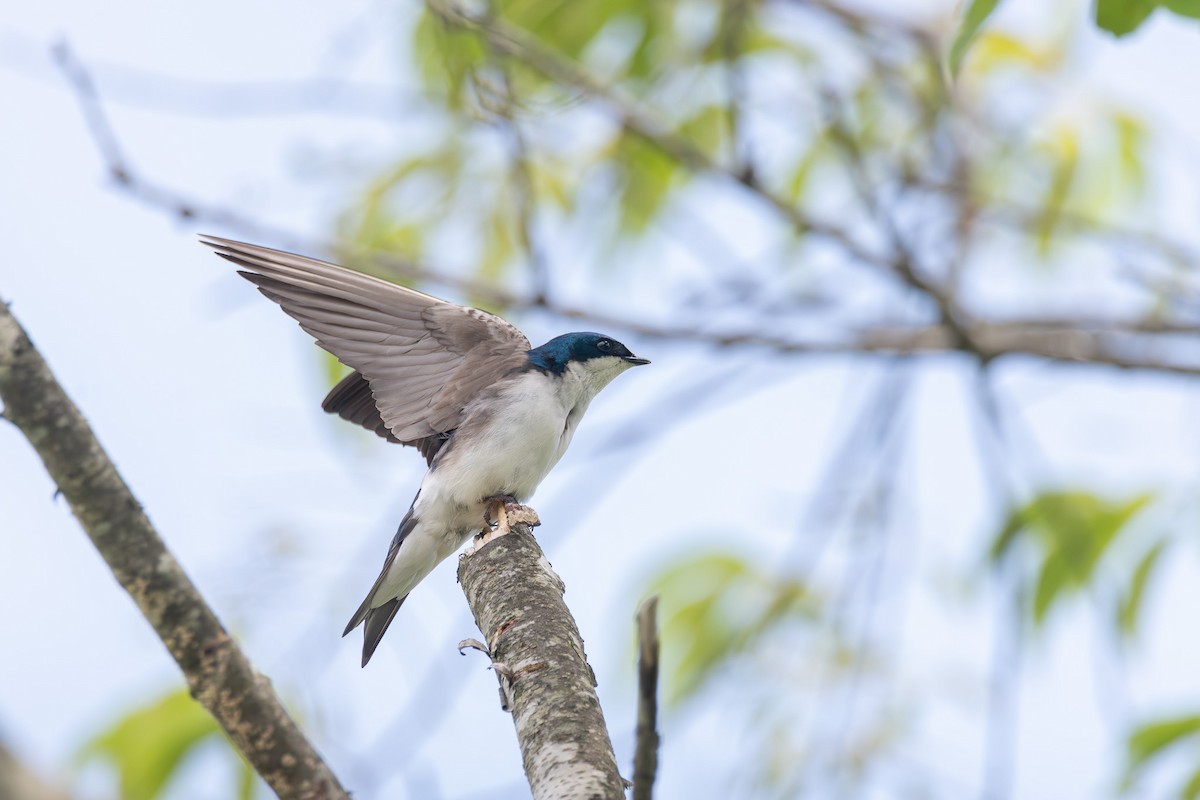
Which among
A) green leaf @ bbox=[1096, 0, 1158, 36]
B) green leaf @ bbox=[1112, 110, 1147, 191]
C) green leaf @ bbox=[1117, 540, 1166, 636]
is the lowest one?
green leaf @ bbox=[1096, 0, 1158, 36]

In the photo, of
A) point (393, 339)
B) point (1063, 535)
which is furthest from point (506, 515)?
point (1063, 535)

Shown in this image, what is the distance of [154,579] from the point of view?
250 cm

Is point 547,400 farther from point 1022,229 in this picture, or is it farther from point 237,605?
point 1022,229

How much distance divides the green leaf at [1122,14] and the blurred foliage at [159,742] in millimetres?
3173

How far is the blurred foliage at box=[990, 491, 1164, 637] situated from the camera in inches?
160

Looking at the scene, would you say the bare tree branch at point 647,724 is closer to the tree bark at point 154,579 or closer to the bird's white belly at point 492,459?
the tree bark at point 154,579

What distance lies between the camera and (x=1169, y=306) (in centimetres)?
491

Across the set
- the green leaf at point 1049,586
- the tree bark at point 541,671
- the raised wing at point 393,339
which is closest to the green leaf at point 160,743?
the raised wing at point 393,339

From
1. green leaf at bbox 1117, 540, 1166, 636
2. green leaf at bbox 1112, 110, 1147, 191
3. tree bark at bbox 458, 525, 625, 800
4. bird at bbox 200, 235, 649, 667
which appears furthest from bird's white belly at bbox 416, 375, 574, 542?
green leaf at bbox 1112, 110, 1147, 191

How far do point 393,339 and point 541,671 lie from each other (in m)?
1.93

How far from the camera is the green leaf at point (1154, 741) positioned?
3901 millimetres

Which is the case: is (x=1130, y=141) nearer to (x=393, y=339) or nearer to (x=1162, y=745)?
(x=1162, y=745)

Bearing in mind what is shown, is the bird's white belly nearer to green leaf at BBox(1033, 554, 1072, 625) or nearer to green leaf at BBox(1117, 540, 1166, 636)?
green leaf at BBox(1033, 554, 1072, 625)

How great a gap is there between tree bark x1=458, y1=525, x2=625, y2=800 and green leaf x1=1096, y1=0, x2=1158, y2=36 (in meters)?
1.60
